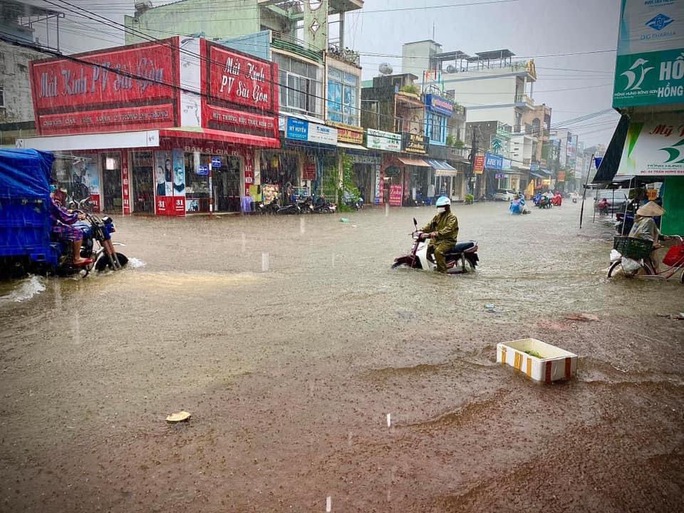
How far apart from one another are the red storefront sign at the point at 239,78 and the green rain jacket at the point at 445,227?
1486 centimetres

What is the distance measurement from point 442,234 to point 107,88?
64.6ft

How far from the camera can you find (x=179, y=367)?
436 cm

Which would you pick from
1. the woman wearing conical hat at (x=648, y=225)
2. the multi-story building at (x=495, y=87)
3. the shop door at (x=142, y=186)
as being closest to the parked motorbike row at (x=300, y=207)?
the shop door at (x=142, y=186)

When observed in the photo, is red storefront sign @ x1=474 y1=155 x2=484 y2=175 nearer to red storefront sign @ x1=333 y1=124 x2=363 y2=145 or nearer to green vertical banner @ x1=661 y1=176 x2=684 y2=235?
red storefront sign @ x1=333 y1=124 x2=363 y2=145

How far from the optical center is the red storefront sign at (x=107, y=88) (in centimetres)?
2058

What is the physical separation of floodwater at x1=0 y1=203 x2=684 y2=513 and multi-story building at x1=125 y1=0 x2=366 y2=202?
19961mm

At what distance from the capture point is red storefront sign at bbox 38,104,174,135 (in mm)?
20781

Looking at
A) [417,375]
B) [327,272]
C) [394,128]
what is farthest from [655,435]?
[394,128]

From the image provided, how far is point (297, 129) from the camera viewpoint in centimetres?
2528

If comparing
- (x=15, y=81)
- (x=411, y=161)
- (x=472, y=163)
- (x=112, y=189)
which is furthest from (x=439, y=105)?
(x=15, y=81)

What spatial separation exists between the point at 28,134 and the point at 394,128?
2393 centimetres

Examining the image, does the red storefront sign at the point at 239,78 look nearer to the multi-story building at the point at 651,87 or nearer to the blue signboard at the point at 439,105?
the multi-story building at the point at 651,87

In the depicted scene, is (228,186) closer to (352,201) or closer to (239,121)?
(239,121)

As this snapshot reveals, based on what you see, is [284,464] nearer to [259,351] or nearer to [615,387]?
[259,351]
